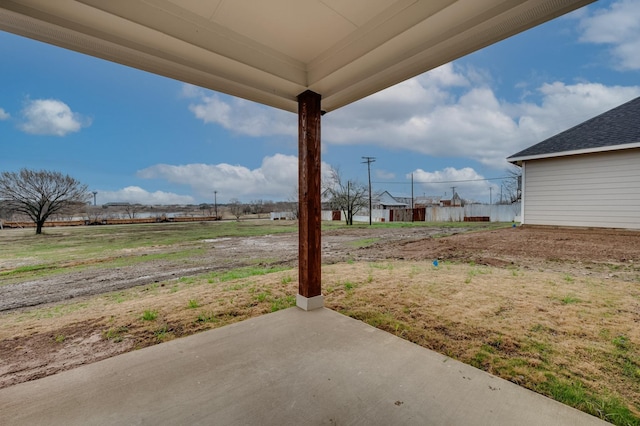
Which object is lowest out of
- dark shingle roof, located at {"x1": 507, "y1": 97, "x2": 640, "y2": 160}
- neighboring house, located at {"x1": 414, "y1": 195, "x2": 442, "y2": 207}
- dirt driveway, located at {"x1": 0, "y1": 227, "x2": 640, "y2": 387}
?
dirt driveway, located at {"x1": 0, "y1": 227, "x2": 640, "y2": 387}

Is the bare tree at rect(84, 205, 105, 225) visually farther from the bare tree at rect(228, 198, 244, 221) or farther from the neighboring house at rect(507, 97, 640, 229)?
the neighboring house at rect(507, 97, 640, 229)

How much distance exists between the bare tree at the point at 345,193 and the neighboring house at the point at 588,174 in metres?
11.1

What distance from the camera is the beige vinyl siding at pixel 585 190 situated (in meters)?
5.15

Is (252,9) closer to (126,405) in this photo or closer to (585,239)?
(126,405)

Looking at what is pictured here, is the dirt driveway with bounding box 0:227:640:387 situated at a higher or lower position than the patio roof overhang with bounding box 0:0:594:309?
lower

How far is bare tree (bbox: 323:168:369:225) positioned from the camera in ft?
57.1

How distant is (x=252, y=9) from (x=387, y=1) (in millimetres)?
809

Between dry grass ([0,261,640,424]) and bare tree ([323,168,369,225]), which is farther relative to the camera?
bare tree ([323,168,369,225])

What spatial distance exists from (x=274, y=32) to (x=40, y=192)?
20.7 feet

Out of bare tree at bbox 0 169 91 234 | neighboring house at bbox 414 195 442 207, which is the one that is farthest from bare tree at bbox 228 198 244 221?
neighboring house at bbox 414 195 442 207

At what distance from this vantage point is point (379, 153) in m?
18.5

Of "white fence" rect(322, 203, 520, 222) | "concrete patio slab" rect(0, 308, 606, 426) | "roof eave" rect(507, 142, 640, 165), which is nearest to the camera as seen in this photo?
"concrete patio slab" rect(0, 308, 606, 426)

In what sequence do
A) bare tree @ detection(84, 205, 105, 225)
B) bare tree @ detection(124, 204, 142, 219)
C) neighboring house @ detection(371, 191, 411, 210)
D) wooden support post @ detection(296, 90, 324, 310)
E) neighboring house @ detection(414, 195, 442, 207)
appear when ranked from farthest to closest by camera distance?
1. neighboring house @ detection(414, 195, 442, 207)
2. neighboring house @ detection(371, 191, 411, 210)
3. bare tree @ detection(124, 204, 142, 219)
4. bare tree @ detection(84, 205, 105, 225)
5. wooden support post @ detection(296, 90, 324, 310)

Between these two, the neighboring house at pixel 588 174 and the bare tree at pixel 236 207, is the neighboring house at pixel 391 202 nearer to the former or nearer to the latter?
the bare tree at pixel 236 207
